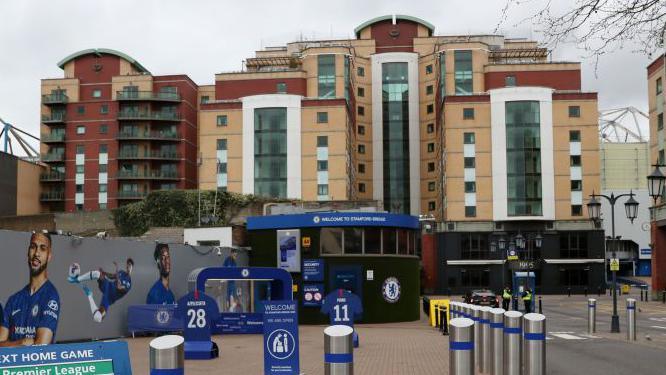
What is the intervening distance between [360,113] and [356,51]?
8.32 m

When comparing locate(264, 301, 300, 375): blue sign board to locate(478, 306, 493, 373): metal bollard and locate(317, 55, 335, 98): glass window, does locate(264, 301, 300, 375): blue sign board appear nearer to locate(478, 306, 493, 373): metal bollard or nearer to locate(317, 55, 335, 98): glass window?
locate(478, 306, 493, 373): metal bollard

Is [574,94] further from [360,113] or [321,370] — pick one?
[321,370]

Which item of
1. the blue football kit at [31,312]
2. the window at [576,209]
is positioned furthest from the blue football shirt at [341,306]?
the window at [576,209]

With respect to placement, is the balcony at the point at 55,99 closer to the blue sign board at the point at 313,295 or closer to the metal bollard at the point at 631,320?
the blue sign board at the point at 313,295

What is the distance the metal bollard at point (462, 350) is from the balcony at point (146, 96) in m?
87.5

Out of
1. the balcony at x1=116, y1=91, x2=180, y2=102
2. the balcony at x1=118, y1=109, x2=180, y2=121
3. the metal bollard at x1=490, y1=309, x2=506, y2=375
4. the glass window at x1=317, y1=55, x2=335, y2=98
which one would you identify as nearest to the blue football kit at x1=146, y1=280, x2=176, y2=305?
the metal bollard at x1=490, y1=309, x2=506, y2=375

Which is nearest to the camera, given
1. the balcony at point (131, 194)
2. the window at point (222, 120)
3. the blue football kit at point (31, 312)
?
the blue football kit at point (31, 312)

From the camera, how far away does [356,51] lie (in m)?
103

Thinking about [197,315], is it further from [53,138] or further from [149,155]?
[53,138]

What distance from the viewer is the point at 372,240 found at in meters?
34.2

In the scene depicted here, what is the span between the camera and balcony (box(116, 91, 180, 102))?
9388 cm

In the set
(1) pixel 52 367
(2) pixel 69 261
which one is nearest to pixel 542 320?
(1) pixel 52 367

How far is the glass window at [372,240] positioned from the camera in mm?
34062

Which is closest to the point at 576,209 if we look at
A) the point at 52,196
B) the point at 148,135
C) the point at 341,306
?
the point at 148,135
